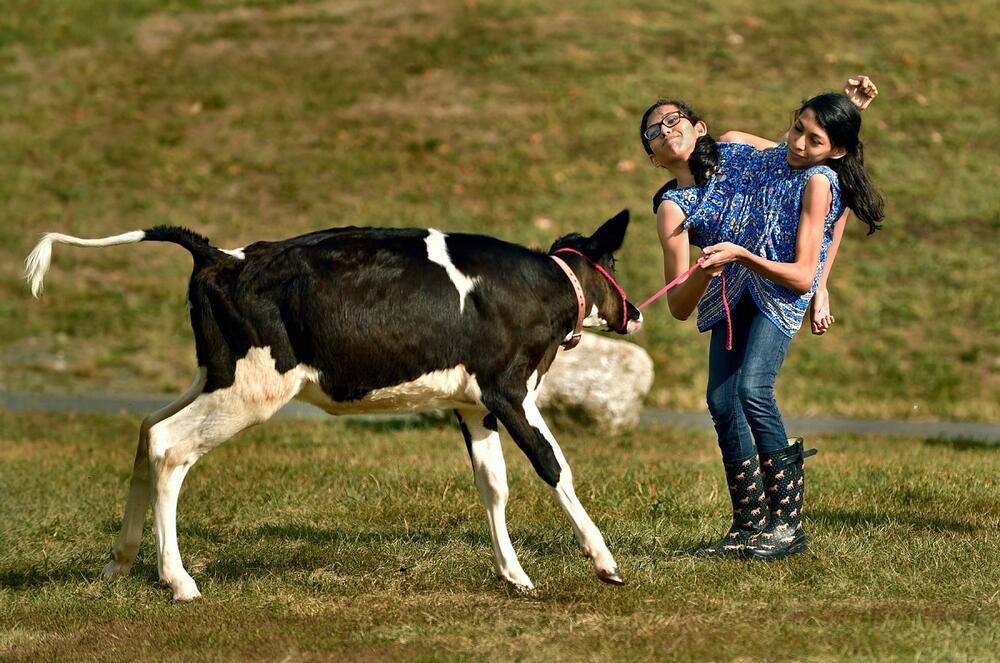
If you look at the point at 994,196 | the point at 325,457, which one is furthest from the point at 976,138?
the point at 325,457

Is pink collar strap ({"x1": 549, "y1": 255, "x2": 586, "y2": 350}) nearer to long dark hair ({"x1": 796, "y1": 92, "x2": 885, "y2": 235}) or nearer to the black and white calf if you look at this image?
the black and white calf

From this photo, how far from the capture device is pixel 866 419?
15.2 metres

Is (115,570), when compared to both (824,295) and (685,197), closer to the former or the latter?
(685,197)

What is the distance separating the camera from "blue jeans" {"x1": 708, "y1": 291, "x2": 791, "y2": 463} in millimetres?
7473

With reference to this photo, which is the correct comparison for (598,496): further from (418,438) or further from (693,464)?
(418,438)

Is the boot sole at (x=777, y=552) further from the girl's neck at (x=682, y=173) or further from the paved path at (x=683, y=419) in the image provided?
the paved path at (x=683, y=419)

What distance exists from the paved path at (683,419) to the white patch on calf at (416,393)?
7.57m

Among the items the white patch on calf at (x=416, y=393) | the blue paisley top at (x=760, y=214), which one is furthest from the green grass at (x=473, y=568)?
the blue paisley top at (x=760, y=214)

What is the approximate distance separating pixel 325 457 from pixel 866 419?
6436 millimetres

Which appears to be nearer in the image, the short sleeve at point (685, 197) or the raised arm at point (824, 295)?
the short sleeve at point (685, 197)

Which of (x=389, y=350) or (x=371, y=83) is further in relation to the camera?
(x=371, y=83)

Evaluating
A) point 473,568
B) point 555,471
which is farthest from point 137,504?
point 555,471

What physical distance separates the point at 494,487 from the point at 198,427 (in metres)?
1.48

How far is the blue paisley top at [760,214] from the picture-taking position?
7.35 m
